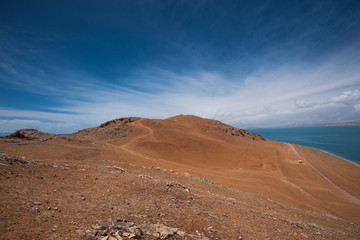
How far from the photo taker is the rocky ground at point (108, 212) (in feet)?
13.0

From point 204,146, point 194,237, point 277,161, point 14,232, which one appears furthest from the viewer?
point 204,146

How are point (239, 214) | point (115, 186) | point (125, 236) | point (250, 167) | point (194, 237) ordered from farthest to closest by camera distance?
point (250, 167)
point (239, 214)
point (115, 186)
point (194, 237)
point (125, 236)

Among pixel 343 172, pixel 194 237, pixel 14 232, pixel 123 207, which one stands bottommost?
pixel 343 172

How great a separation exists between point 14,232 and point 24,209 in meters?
1.16

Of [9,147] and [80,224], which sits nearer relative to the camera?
[80,224]

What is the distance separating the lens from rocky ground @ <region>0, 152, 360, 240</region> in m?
3.95

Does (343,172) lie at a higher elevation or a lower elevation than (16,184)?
lower

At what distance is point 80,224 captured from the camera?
419 centimetres

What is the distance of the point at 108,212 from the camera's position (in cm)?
505

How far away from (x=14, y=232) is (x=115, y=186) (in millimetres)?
3929

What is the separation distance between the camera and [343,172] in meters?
27.2

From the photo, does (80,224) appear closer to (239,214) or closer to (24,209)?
(24,209)

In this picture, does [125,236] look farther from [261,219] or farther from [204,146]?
[204,146]

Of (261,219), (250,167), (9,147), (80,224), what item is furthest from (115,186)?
(250,167)
